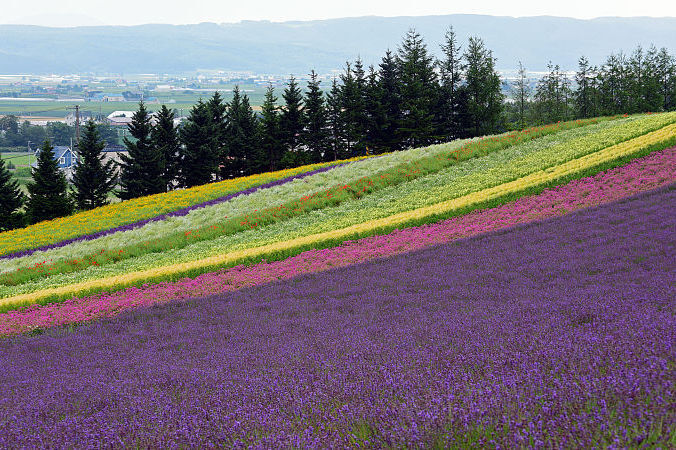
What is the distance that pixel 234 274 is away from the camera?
17.9 meters

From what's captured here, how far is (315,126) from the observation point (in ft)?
256

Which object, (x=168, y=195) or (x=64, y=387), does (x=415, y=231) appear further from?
(x=168, y=195)

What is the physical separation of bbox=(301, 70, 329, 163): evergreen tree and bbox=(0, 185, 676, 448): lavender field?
6506cm

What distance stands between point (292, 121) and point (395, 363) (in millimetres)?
75277

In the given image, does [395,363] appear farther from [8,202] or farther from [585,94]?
[585,94]

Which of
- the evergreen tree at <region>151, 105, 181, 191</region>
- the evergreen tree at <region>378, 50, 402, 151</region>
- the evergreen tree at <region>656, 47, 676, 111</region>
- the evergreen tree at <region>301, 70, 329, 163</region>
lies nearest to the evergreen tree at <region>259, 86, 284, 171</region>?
the evergreen tree at <region>301, 70, 329, 163</region>

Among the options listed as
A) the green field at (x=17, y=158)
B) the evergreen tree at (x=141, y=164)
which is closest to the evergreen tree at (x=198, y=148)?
the evergreen tree at (x=141, y=164)

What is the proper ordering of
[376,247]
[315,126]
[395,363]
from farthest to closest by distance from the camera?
1. [315,126]
2. [376,247]
3. [395,363]

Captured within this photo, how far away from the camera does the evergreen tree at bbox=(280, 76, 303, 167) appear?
255 feet

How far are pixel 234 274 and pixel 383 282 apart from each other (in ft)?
20.8

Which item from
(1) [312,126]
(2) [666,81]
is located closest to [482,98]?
(1) [312,126]

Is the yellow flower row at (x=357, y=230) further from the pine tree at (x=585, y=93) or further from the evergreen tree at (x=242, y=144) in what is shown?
the pine tree at (x=585, y=93)

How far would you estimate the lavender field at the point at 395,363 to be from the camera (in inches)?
154

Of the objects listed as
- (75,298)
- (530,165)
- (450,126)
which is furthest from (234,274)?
(450,126)
